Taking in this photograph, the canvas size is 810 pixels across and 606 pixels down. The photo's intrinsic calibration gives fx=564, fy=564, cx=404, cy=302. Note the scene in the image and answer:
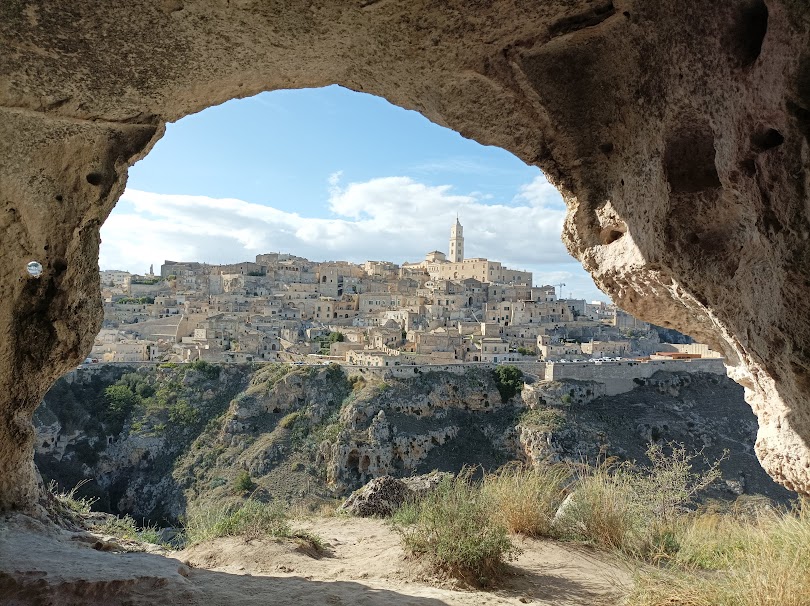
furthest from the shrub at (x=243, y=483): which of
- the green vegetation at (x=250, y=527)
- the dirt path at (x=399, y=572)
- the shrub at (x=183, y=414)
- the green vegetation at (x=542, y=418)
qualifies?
the dirt path at (x=399, y=572)

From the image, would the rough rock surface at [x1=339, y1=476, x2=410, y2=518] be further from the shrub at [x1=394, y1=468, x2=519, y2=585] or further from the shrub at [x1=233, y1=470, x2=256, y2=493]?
the shrub at [x1=233, y1=470, x2=256, y2=493]

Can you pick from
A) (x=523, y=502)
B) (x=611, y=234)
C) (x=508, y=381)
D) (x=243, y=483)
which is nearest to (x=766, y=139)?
(x=611, y=234)

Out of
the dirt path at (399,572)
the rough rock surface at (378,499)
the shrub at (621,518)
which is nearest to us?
the dirt path at (399,572)

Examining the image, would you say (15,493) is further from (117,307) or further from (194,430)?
(117,307)

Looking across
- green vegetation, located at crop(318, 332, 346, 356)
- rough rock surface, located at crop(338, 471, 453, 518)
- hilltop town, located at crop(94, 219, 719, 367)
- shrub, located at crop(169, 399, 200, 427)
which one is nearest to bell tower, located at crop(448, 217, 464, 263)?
hilltop town, located at crop(94, 219, 719, 367)

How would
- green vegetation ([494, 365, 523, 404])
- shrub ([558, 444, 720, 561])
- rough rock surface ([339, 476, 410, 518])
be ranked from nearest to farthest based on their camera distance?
shrub ([558, 444, 720, 561]), rough rock surface ([339, 476, 410, 518]), green vegetation ([494, 365, 523, 404])

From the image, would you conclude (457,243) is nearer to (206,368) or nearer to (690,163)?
(206,368)

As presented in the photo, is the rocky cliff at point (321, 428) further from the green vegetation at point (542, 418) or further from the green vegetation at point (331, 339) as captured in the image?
the green vegetation at point (331, 339)
